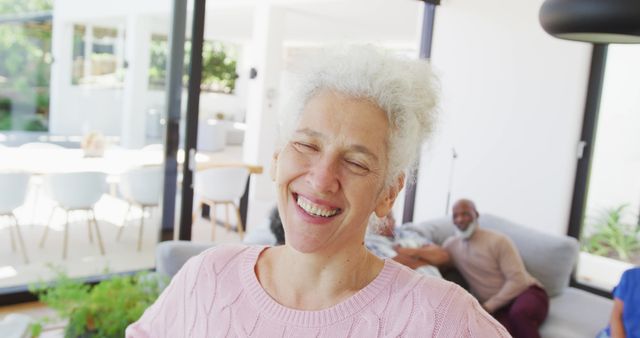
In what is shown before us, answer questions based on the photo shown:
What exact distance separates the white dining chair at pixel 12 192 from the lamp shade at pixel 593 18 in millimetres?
3191

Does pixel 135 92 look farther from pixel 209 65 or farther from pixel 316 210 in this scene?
pixel 209 65

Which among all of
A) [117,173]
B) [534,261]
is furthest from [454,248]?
[117,173]

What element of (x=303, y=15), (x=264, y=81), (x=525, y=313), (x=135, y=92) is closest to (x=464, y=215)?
(x=525, y=313)

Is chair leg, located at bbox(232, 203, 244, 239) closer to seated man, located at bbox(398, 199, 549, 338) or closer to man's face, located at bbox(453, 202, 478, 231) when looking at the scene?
seated man, located at bbox(398, 199, 549, 338)

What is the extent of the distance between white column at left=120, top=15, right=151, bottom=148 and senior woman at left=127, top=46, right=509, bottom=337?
3.29 m

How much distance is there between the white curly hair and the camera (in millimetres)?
1006

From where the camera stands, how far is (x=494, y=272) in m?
3.66

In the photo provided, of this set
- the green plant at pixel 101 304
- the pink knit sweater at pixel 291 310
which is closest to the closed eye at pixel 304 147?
the pink knit sweater at pixel 291 310

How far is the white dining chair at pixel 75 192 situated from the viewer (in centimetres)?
392

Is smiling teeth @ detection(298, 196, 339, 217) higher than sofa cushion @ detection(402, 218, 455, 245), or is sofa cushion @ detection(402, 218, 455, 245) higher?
smiling teeth @ detection(298, 196, 339, 217)

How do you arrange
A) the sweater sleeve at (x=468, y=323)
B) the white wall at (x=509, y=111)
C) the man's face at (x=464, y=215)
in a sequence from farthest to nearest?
the white wall at (x=509, y=111), the man's face at (x=464, y=215), the sweater sleeve at (x=468, y=323)

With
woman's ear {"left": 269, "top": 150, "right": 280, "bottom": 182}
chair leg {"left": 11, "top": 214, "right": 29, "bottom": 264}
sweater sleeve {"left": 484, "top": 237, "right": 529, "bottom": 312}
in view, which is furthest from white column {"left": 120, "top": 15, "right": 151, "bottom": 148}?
woman's ear {"left": 269, "top": 150, "right": 280, "bottom": 182}

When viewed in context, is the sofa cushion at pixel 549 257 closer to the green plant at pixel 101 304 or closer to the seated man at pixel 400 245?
the seated man at pixel 400 245

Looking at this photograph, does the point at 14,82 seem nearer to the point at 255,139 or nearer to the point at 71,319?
the point at 71,319
